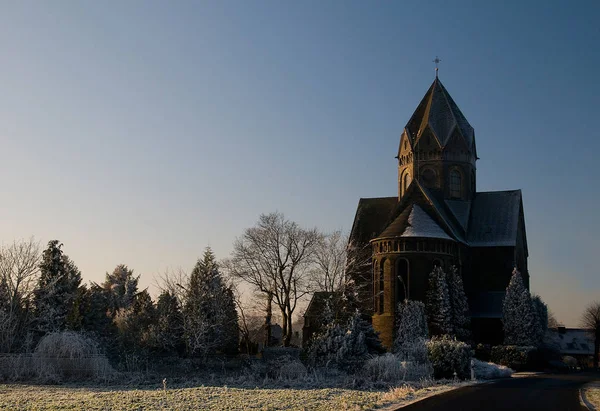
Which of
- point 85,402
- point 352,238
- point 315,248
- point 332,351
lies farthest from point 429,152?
point 85,402

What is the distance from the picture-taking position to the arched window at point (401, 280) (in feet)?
152

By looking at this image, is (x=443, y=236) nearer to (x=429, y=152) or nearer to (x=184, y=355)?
(x=429, y=152)

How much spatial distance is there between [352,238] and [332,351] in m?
20.4

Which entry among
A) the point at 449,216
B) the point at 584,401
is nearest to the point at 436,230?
the point at 449,216

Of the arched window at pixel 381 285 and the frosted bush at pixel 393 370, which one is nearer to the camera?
the frosted bush at pixel 393 370

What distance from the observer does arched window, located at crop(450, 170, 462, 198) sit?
55.8 metres

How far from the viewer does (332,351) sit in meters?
34.5

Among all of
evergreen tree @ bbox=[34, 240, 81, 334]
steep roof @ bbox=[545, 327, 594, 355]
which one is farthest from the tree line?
steep roof @ bbox=[545, 327, 594, 355]

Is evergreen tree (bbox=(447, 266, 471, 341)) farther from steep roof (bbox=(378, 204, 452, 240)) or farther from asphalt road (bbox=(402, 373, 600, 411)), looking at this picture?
asphalt road (bbox=(402, 373, 600, 411))

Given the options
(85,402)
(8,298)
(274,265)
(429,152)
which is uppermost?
(429,152)

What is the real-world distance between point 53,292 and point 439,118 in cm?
3338

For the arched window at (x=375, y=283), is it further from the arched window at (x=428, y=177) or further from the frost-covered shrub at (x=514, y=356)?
the arched window at (x=428, y=177)

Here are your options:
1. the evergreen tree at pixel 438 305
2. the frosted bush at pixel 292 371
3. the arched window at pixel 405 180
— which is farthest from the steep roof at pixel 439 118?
the frosted bush at pixel 292 371

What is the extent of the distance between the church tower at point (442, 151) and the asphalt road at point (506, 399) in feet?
104
